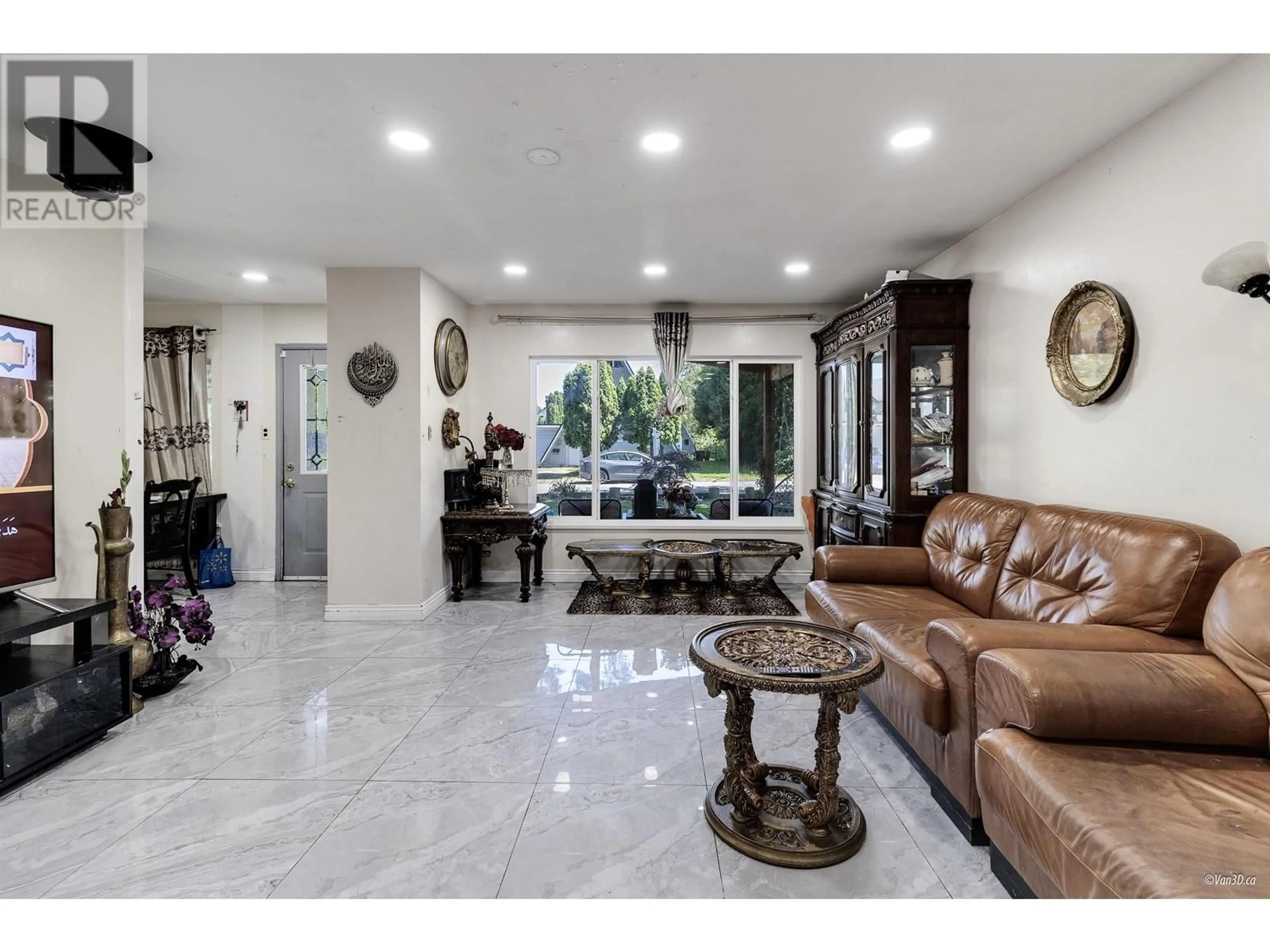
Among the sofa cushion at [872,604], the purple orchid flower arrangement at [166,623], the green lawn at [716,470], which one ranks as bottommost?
the purple orchid flower arrangement at [166,623]

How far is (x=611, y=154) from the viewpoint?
2.41 m

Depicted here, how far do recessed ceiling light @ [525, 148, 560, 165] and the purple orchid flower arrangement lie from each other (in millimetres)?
2796

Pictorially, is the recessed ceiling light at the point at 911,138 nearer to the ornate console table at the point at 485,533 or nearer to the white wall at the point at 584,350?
the white wall at the point at 584,350

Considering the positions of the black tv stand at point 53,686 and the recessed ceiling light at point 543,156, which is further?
the recessed ceiling light at point 543,156

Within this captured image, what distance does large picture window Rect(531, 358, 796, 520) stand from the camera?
5.33 meters

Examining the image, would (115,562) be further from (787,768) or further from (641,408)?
(641,408)

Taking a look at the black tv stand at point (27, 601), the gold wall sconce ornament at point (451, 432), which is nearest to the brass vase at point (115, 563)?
the black tv stand at point (27, 601)

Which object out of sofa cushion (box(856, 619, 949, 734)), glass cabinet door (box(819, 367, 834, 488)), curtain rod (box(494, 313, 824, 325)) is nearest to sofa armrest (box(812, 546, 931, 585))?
sofa cushion (box(856, 619, 949, 734))

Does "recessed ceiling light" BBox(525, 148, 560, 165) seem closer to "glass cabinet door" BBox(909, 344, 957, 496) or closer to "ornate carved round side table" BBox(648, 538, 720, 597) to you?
"glass cabinet door" BBox(909, 344, 957, 496)

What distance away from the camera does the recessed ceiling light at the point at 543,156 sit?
7.82 feet

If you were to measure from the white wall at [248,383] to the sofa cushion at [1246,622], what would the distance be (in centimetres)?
592

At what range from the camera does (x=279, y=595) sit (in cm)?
473

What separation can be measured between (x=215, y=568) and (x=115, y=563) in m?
2.83
